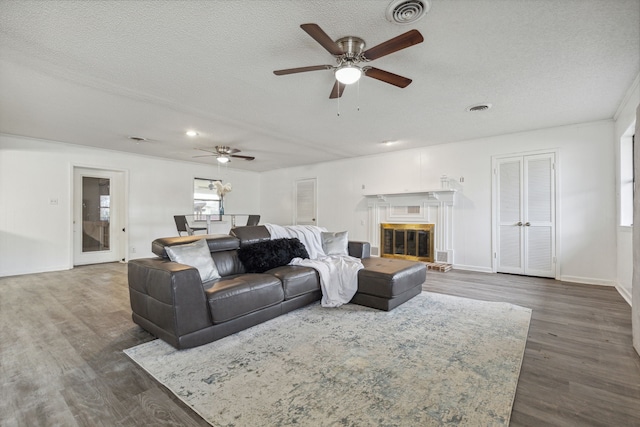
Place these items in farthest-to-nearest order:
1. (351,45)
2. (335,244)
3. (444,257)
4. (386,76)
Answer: (444,257) → (335,244) → (386,76) → (351,45)

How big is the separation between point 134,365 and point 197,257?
105 centimetres

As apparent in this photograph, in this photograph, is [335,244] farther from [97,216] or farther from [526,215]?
[97,216]

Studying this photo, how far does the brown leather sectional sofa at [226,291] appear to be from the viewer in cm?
232

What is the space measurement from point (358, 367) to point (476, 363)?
2.86 feet

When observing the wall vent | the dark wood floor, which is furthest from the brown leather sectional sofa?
the wall vent

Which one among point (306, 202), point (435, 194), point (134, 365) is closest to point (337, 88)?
point (134, 365)

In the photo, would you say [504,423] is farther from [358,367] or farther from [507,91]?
[507,91]

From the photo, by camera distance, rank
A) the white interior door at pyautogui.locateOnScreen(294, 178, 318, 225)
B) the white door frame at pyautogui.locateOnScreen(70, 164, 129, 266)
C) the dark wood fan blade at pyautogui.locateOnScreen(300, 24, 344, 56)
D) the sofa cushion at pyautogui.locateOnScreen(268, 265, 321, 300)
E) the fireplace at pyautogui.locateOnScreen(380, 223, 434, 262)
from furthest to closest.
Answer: the white interior door at pyautogui.locateOnScreen(294, 178, 318, 225) → the white door frame at pyautogui.locateOnScreen(70, 164, 129, 266) → the fireplace at pyautogui.locateOnScreen(380, 223, 434, 262) → the sofa cushion at pyautogui.locateOnScreen(268, 265, 321, 300) → the dark wood fan blade at pyautogui.locateOnScreen(300, 24, 344, 56)

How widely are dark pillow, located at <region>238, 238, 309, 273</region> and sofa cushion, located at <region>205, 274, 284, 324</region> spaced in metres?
0.40

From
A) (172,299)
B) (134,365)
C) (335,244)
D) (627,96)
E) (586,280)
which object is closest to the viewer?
(134,365)

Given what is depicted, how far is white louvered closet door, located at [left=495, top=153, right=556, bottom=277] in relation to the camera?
4.83 meters

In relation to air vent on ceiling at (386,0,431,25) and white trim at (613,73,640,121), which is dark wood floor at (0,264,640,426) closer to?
white trim at (613,73,640,121)

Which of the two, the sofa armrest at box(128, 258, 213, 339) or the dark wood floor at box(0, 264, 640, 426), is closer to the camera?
the dark wood floor at box(0, 264, 640, 426)

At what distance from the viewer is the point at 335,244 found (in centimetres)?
437
